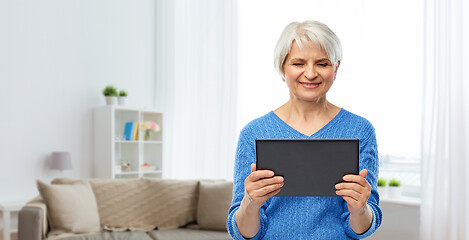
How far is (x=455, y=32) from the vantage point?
9.78ft

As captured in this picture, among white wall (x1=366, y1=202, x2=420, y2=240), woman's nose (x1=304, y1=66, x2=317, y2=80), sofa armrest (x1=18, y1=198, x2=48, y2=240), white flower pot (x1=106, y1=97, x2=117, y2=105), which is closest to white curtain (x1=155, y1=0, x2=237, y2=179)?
white flower pot (x1=106, y1=97, x2=117, y2=105)

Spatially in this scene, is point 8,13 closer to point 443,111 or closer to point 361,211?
point 443,111

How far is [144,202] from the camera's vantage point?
3.65 m

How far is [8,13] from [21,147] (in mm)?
1251

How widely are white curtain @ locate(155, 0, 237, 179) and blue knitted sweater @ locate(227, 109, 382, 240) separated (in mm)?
3593

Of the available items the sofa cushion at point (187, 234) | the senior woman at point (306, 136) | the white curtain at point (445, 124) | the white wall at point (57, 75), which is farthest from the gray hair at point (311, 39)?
the white wall at point (57, 75)

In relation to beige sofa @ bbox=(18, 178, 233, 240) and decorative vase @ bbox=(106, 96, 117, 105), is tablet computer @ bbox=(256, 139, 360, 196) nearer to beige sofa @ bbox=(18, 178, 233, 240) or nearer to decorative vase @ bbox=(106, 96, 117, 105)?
beige sofa @ bbox=(18, 178, 233, 240)

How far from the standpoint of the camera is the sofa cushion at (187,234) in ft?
10.9

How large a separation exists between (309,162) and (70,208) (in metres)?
2.74

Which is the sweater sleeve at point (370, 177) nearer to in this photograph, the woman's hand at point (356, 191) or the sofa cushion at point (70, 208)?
the woman's hand at point (356, 191)

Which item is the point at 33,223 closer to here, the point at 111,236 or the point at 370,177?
the point at 111,236

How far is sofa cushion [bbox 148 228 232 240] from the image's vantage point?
3.33 meters

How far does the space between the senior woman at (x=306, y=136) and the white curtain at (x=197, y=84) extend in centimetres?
359

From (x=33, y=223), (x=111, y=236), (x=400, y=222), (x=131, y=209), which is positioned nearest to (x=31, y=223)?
(x=33, y=223)
